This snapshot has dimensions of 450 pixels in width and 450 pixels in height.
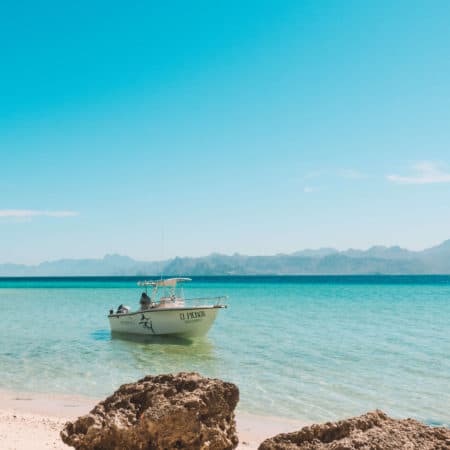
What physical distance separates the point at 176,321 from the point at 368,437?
55.2ft

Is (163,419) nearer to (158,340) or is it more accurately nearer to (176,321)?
(176,321)

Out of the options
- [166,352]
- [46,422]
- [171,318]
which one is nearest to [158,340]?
[171,318]

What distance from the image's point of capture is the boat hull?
1962 cm

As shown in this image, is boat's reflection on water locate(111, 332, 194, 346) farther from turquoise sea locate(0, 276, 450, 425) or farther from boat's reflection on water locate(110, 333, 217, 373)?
turquoise sea locate(0, 276, 450, 425)

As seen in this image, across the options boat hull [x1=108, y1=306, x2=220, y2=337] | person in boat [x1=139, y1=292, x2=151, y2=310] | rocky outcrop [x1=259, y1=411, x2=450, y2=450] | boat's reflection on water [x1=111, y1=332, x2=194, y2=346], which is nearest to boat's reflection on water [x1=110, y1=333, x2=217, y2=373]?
boat's reflection on water [x1=111, y1=332, x2=194, y2=346]

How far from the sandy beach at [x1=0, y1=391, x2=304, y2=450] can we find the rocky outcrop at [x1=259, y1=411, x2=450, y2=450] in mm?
4407

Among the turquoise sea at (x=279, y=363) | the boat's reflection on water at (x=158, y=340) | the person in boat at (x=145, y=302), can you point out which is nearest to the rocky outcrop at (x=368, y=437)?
the turquoise sea at (x=279, y=363)

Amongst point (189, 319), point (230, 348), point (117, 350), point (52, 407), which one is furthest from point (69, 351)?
point (52, 407)

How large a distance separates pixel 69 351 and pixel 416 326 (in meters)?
17.6

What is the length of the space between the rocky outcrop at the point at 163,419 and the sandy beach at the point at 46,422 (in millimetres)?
3049

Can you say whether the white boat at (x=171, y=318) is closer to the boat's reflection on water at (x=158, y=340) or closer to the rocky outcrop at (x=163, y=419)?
the boat's reflection on water at (x=158, y=340)

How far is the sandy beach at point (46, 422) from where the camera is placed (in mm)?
7382

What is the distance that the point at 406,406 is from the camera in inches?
427

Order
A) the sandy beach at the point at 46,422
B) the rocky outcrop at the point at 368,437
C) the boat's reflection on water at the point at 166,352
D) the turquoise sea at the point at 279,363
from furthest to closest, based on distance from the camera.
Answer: the boat's reflection on water at the point at 166,352 → the turquoise sea at the point at 279,363 → the sandy beach at the point at 46,422 → the rocky outcrop at the point at 368,437
